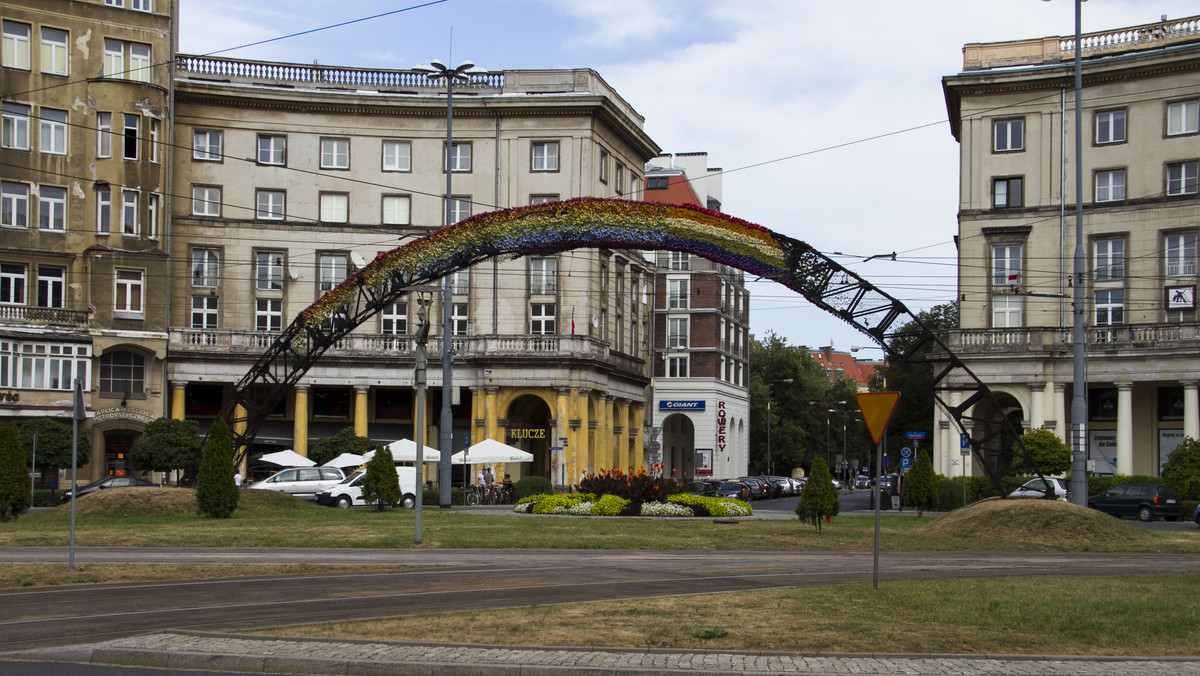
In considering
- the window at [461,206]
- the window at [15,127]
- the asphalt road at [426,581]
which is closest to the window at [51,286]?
the window at [15,127]

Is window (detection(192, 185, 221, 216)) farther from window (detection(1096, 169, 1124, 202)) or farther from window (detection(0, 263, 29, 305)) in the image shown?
window (detection(1096, 169, 1124, 202))

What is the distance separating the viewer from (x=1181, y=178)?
54.8 m

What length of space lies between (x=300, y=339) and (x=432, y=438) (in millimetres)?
6765

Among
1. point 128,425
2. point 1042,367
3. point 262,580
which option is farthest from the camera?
point 128,425

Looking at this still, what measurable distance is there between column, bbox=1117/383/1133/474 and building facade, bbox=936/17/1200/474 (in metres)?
0.06

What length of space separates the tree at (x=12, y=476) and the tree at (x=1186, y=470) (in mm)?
39003

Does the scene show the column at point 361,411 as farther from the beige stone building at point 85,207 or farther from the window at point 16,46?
the window at point 16,46

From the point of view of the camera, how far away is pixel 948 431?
56562 mm

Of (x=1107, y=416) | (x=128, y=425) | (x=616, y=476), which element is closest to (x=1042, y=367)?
(x=1107, y=416)

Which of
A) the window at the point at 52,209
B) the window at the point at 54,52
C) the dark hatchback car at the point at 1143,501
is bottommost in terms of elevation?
the dark hatchback car at the point at 1143,501

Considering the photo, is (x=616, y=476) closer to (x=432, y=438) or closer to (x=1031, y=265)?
(x=432, y=438)

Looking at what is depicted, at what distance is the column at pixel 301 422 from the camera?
62.3 metres

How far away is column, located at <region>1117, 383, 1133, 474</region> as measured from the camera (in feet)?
174

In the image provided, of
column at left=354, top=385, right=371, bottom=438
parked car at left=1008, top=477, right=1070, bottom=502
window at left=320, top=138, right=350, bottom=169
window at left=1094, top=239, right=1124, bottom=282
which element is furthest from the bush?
window at left=1094, top=239, right=1124, bottom=282
